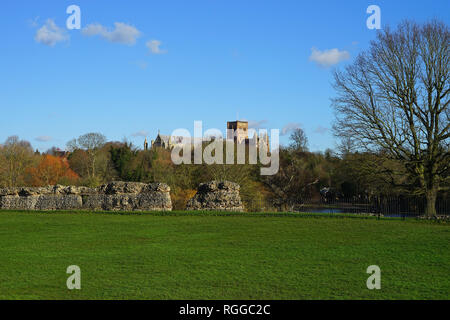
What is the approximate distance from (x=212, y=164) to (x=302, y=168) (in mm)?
11773

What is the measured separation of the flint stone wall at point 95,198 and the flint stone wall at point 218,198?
1.50 m

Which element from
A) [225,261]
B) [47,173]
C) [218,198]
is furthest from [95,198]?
[47,173]

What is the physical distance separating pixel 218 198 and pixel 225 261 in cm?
1282

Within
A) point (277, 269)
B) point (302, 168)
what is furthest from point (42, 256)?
point (302, 168)

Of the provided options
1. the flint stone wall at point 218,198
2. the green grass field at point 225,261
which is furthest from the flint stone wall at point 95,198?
the green grass field at point 225,261

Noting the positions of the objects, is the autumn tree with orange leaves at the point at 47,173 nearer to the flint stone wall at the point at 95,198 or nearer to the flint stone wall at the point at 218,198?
the flint stone wall at the point at 95,198

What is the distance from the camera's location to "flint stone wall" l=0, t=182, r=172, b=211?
22109mm

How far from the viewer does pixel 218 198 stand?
70.6 feet

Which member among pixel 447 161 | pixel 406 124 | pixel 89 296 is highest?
pixel 406 124

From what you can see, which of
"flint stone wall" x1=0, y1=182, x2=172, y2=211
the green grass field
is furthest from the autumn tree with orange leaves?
the green grass field

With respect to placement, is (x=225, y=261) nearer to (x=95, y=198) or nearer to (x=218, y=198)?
(x=218, y=198)

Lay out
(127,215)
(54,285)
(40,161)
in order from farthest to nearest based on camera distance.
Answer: (40,161), (127,215), (54,285)

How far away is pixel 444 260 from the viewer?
877 centimetres
